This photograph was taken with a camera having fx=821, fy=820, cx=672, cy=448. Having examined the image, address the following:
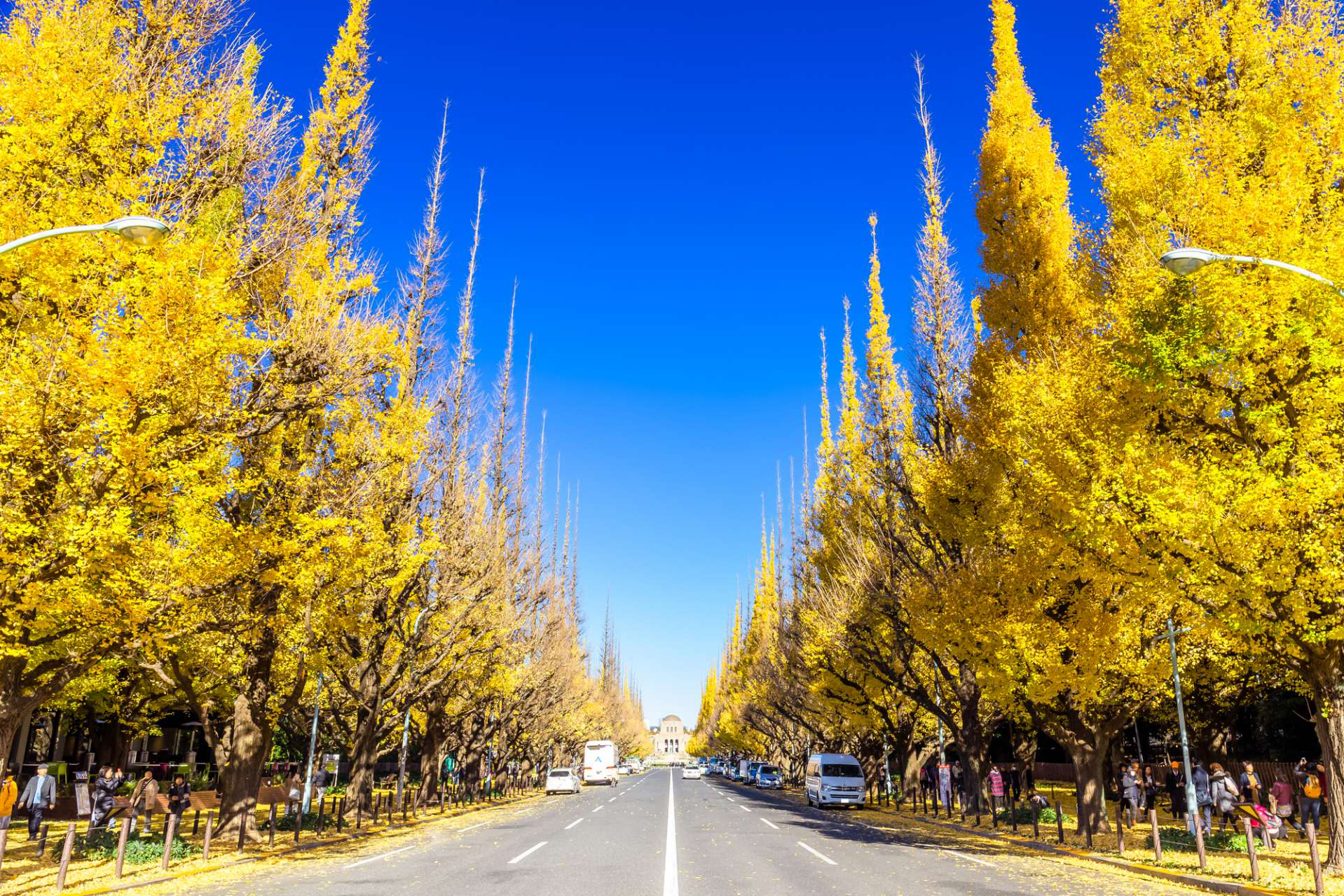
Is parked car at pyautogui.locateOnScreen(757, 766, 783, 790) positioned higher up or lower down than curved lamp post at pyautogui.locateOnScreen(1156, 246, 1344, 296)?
lower down

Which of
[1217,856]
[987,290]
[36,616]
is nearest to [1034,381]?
[987,290]

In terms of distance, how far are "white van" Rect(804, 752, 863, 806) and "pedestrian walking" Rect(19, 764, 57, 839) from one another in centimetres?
2579

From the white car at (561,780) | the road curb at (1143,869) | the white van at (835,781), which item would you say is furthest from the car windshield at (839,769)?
the white car at (561,780)

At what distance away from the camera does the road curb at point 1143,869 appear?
11.0 m

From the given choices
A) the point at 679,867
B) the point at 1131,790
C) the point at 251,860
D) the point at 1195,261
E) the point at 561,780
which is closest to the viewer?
the point at 1195,261

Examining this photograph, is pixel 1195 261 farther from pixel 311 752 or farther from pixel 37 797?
pixel 311 752

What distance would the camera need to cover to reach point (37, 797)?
53.9 feet

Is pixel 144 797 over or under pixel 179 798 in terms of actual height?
over

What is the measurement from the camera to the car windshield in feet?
112

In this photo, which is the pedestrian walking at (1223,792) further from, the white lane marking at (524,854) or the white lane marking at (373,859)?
the white lane marking at (373,859)

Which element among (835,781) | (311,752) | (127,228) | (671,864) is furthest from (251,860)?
(835,781)

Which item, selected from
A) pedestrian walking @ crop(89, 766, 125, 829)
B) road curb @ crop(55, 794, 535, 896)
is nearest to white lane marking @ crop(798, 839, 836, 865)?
road curb @ crop(55, 794, 535, 896)

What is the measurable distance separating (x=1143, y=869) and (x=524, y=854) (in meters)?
10.7

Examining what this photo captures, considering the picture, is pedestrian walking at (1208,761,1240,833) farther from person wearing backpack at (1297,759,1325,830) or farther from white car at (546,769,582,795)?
white car at (546,769,582,795)
